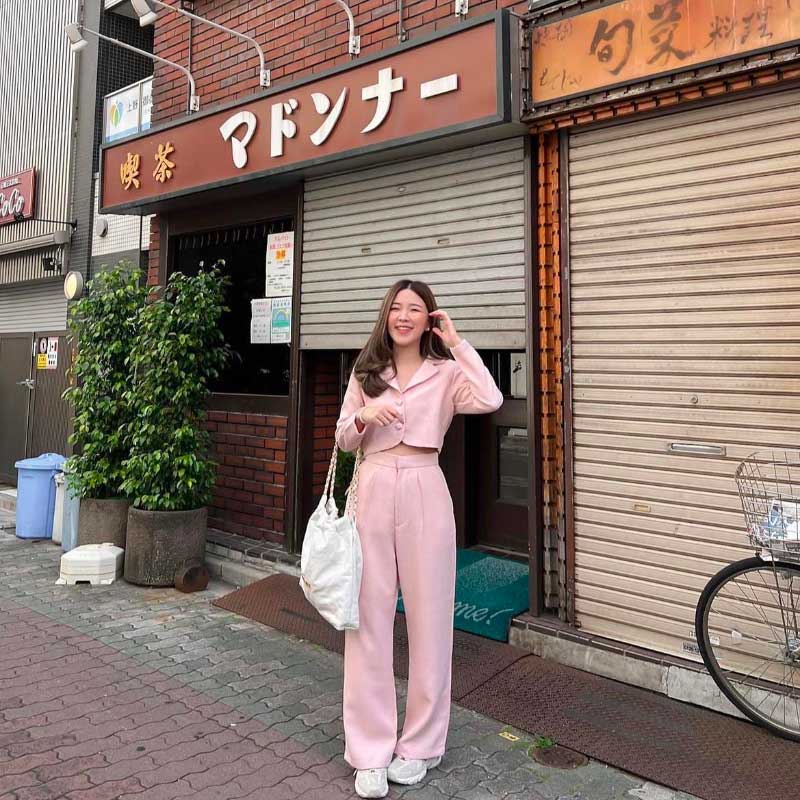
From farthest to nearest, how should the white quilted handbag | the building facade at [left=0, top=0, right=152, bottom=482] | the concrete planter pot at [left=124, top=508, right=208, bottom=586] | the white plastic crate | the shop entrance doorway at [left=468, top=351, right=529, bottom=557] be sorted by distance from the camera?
the building facade at [left=0, top=0, right=152, bottom=482] → the shop entrance doorway at [left=468, top=351, right=529, bottom=557] → the white plastic crate → the concrete planter pot at [left=124, top=508, right=208, bottom=586] → the white quilted handbag

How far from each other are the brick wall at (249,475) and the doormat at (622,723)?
5.97 ft

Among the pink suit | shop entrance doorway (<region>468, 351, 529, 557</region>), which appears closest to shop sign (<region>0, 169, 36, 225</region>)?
shop entrance doorway (<region>468, 351, 529, 557</region>)

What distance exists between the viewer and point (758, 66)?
3240mm

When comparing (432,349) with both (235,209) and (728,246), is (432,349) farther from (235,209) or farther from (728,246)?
(235,209)

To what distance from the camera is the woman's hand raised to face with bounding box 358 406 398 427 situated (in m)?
2.65

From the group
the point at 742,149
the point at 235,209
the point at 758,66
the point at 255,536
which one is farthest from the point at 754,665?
the point at 235,209

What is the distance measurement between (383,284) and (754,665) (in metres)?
3.42

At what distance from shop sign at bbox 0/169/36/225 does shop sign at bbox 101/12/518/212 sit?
3.63 m

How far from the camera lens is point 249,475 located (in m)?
6.16

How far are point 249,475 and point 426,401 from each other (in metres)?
3.72

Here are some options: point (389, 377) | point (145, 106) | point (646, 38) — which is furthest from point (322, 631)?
point (145, 106)

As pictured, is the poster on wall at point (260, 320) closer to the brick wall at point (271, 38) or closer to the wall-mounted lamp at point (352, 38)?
the brick wall at point (271, 38)

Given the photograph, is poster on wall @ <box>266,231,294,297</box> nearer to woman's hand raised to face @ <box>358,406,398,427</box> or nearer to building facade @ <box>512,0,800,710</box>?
building facade @ <box>512,0,800,710</box>

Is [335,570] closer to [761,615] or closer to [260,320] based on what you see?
[761,615]
